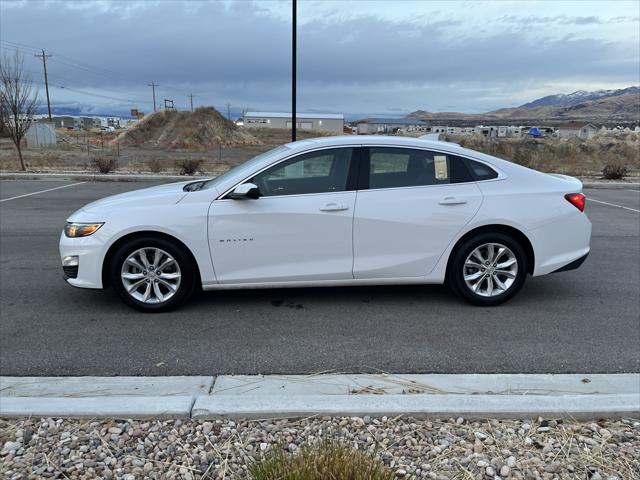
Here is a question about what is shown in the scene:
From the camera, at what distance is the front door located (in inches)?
191

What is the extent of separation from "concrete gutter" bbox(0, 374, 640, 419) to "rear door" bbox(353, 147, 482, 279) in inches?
60.7

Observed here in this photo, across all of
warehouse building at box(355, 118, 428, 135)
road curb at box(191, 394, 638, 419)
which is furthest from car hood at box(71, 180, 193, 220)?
warehouse building at box(355, 118, 428, 135)

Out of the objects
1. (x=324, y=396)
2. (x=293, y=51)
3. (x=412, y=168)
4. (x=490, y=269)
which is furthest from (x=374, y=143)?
(x=293, y=51)

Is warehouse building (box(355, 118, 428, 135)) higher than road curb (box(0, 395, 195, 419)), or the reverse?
warehouse building (box(355, 118, 428, 135))

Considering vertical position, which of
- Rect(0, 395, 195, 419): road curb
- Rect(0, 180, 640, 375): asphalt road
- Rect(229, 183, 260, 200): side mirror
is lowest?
Rect(0, 180, 640, 375): asphalt road

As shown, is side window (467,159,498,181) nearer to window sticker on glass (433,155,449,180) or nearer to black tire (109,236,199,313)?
window sticker on glass (433,155,449,180)

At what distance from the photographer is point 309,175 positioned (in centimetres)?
515

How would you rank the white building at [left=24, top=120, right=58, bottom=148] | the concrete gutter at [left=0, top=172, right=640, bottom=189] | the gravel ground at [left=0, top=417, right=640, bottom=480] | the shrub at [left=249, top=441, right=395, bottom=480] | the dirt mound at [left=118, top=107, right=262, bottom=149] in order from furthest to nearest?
1. the dirt mound at [left=118, top=107, right=262, bottom=149]
2. the white building at [left=24, top=120, right=58, bottom=148]
3. the concrete gutter at [left=0, top=172, right=640, bottom=189]
4. the gravel ground at [left=0, top=417, right=640, bottom=480]
5. the shrub at [left=249, top=441, right=395, bottom=480]

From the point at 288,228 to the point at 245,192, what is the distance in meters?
0.50

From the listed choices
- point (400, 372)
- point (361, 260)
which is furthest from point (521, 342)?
point (361, 260)

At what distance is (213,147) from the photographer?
53.8 metres

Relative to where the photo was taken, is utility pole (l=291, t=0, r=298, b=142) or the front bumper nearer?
the front bumper

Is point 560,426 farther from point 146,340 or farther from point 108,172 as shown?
point 108,172

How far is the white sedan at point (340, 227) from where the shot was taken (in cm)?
486
